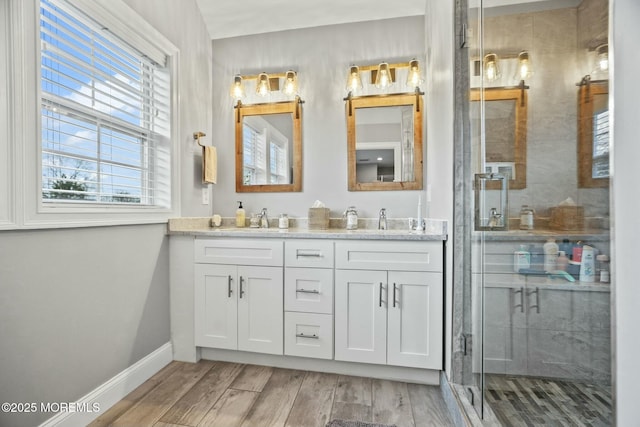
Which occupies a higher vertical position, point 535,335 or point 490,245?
point 490,245

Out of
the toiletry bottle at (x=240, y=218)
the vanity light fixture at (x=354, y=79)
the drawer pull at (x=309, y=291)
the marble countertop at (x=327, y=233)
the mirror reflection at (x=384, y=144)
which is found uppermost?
the vanity light fixture at (x=354, y=79)

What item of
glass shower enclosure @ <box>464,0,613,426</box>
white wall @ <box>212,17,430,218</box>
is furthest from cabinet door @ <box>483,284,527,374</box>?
white wall @ <box>212,17,430,218</box>

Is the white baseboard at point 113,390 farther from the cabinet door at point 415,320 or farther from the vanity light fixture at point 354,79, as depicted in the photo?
the vanity light fixture at point 354,79

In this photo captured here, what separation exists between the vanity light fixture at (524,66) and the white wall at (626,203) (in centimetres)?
42

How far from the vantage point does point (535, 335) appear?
1148 mm

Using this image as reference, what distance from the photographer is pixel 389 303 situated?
70.2 inches

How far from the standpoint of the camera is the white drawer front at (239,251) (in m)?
1.94

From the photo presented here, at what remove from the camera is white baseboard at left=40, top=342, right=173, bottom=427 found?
4.43 ft

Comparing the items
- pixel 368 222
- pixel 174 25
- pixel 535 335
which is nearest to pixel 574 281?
pixel 535 335

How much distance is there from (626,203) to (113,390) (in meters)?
2.25

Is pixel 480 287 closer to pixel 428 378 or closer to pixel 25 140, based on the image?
pixel 428 378

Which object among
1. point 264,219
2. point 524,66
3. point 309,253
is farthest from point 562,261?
point 264,219

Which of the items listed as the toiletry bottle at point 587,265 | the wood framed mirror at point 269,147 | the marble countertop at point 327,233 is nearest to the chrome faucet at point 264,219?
the wood framed mirror at point 269,147

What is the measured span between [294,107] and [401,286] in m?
1.69
